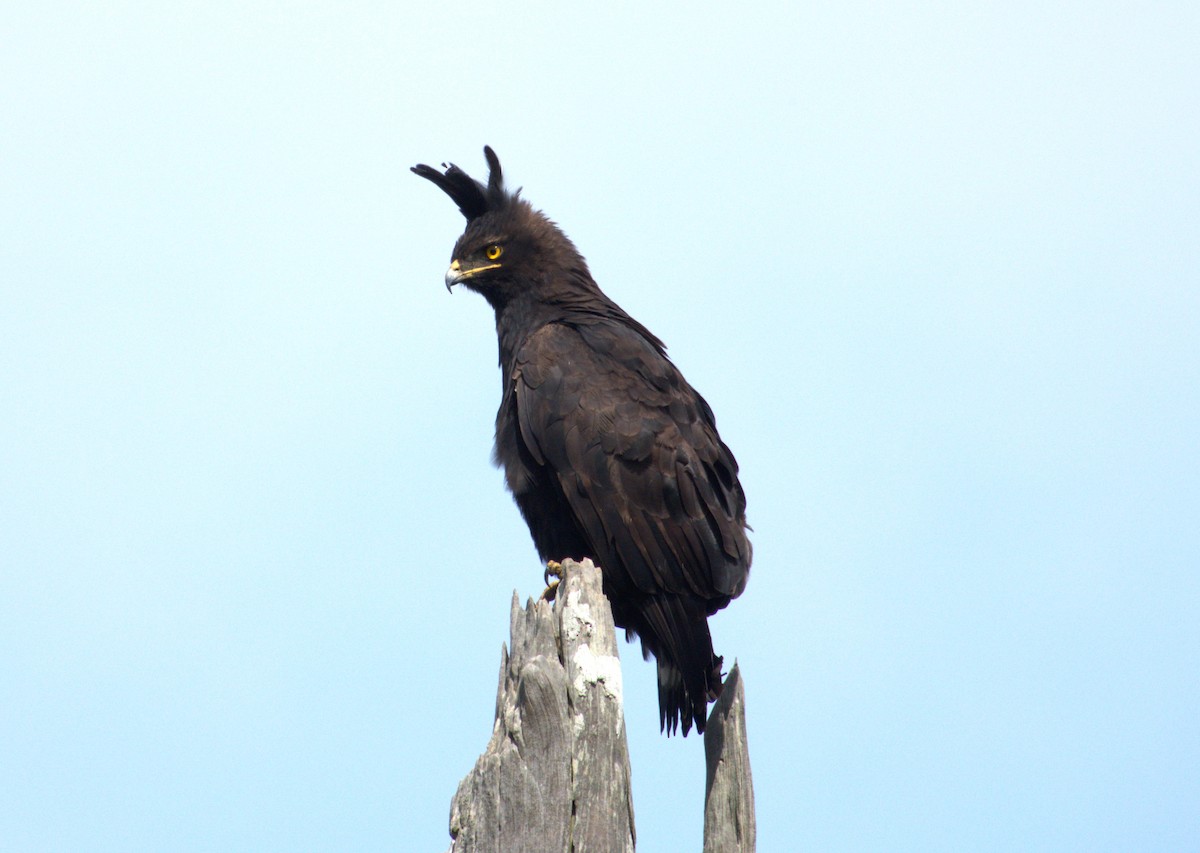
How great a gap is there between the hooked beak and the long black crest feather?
55cm

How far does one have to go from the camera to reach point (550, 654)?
4.50 m

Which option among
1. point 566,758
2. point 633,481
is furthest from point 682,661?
point 566,758

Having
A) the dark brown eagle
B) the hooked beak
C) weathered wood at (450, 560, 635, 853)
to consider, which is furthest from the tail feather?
the hooked beak

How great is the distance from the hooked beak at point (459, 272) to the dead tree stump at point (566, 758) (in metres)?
3.81

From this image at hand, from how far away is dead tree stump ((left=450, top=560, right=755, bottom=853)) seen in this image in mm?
4145

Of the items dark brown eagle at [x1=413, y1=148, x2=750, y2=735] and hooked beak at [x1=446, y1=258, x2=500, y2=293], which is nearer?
dark brown eagle at [x1=413, y1=148, x2=750, y2=735]

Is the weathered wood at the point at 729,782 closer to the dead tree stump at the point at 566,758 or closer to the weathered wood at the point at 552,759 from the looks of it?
the dead tree stump at the point at 566,758

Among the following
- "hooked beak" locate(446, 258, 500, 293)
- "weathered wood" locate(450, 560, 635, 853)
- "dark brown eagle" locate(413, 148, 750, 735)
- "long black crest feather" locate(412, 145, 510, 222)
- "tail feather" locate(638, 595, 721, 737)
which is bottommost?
"weathered wood" locate(450, 560, 635, 853)

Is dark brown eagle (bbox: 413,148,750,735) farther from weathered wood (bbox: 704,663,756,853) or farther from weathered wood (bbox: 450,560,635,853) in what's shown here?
weathered wood (bbox: 450,560,635,853)

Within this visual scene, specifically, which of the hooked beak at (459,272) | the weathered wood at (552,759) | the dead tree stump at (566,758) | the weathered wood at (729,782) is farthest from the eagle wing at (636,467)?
the weathered wood at (552,759)

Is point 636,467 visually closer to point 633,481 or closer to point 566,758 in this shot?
point 633,481

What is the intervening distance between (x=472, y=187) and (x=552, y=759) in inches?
207

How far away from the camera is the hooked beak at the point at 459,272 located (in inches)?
321

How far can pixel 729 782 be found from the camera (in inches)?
182
